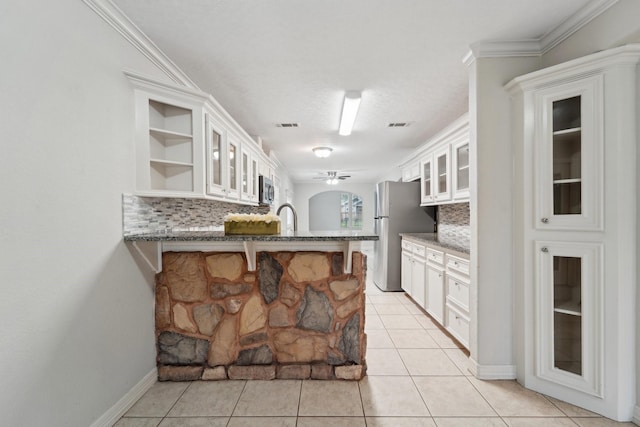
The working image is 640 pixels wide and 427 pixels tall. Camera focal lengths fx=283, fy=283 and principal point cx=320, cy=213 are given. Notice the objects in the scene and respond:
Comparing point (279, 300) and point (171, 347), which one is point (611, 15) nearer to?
point (279, 300)

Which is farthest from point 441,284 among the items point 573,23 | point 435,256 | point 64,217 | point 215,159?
point 64,217

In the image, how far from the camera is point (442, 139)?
12.4 feet

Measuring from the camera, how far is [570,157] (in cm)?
186

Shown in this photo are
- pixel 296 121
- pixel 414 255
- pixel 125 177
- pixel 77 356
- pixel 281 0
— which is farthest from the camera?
pixel 414 255

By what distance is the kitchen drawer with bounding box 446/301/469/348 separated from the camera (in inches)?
102

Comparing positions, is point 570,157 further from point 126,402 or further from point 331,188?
point 331,188

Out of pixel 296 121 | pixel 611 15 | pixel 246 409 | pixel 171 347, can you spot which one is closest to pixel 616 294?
pixel 611 15

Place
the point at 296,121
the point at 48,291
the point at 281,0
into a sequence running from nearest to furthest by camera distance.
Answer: the point at 48,291 → the point at 281,0 → the point at 296,121

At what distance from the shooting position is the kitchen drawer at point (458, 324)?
259 centimetres

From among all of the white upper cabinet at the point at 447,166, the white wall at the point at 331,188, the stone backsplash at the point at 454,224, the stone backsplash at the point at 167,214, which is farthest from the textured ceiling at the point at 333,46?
the white wall at the point at 331,188

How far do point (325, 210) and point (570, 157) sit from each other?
377 inches

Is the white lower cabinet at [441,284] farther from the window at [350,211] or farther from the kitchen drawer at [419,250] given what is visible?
the window at [350,211]

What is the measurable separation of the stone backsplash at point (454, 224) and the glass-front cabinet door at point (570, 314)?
1.52 metres

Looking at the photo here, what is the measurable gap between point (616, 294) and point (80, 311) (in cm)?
305
